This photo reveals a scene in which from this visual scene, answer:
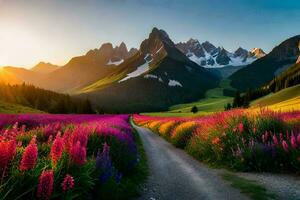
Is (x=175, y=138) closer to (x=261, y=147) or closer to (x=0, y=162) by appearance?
(x=261, y=147)

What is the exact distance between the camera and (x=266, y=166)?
604 inches

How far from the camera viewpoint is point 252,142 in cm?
1575

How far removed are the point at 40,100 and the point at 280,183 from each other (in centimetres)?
13194

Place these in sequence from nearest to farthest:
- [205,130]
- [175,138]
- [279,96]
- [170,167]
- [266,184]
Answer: [266,184]
[170,167]
[205,130]
[175,138]
[279,96]

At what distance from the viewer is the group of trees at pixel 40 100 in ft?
417

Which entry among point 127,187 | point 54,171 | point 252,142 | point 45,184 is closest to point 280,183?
point 252,142

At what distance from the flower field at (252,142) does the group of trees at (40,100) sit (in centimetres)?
Result: 10770

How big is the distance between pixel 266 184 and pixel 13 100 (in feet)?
422

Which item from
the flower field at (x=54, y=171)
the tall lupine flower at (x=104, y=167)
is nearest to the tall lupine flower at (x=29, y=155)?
the flower field at (x=54, y=171)

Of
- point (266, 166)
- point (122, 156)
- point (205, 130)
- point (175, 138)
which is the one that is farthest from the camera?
point (175, 138)

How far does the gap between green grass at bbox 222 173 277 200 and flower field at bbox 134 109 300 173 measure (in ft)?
5.69

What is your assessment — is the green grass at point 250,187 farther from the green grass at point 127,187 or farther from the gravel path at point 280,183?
the green grass at point 127,187

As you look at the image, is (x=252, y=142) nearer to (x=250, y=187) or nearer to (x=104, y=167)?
(x=250, y=187)

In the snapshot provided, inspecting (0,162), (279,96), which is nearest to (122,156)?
(0,162)
